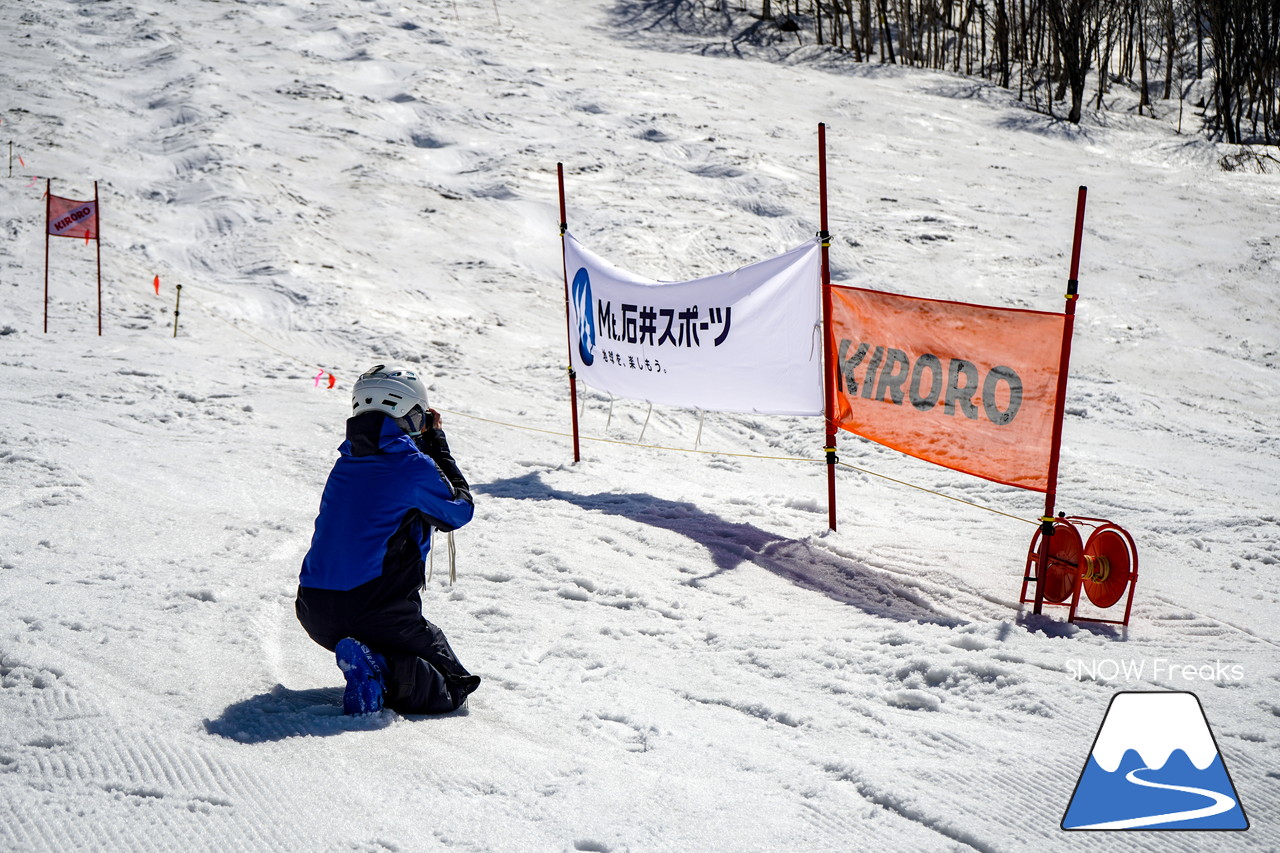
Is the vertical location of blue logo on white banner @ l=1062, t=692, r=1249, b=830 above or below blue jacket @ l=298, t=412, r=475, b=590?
below

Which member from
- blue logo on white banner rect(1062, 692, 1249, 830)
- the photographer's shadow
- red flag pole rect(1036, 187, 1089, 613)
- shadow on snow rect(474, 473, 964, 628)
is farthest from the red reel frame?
the photographer's shadow

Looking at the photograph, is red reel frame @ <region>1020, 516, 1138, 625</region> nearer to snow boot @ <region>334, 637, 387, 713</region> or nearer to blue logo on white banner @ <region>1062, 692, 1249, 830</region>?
blue logo on white banner @ <region>1062, 692, 1249, 830</region>

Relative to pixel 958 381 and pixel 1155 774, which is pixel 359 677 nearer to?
pixel 1155 774

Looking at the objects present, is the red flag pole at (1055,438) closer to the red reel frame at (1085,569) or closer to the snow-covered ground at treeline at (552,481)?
the red reel frame at (1085,569)

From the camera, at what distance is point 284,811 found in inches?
107

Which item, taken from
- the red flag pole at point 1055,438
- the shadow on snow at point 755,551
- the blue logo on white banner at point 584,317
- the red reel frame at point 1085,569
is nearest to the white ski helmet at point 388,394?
the shadow on snow at point 755,551

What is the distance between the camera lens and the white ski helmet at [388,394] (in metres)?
3.55

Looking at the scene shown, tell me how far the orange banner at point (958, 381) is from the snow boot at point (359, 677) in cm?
330

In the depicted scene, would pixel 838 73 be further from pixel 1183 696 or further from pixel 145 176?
pixel 1183 696

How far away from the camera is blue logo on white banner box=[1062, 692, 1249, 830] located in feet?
9.71

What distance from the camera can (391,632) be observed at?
3531mm

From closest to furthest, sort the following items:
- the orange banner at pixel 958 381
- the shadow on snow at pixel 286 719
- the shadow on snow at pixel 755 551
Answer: the shadow on snow at pixel 286 719 < the orange banner at pixel 958 381 < the shadow on snow at pixel 755 551

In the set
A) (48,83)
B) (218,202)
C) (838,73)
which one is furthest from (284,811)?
(838,73)

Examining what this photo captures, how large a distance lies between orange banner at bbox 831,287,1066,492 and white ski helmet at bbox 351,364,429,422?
2861mm
